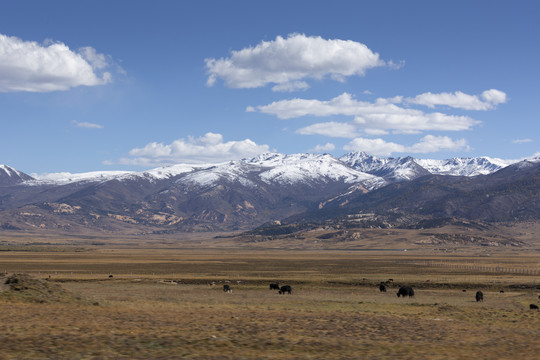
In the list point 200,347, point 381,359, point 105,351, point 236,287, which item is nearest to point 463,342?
point 381,359

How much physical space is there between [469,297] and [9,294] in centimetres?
4493

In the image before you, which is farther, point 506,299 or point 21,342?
point 506,299

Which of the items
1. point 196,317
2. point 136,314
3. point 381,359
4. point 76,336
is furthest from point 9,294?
point 381,359

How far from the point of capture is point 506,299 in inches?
2194

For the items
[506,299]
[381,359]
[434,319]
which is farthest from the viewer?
[506,299]

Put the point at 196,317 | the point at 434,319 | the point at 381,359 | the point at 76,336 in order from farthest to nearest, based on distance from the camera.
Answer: the point at 434,319 → the point at 196,317 → the point at 76,336 → the point at 381,359

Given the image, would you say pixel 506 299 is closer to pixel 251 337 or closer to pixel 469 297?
pixel 469 297

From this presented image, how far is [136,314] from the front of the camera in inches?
1286

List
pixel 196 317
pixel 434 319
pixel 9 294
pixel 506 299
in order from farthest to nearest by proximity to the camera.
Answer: pixel 506 299 → pixel 9 294 → pixel 434 319 → pixel 196 317

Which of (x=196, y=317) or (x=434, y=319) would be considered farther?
(x=434, y=319)

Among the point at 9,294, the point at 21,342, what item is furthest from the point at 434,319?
the point at 9,294

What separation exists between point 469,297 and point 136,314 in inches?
1553

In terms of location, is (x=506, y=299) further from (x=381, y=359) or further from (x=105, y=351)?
(x=105, y=351)

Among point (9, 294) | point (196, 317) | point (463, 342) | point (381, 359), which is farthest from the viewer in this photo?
point (9, 294)
